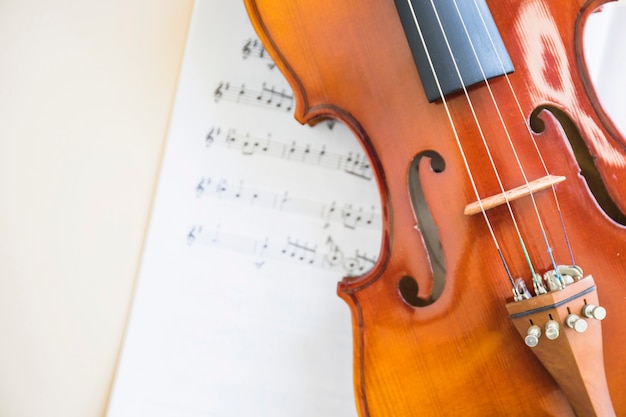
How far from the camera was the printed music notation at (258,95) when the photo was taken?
1.17 meters

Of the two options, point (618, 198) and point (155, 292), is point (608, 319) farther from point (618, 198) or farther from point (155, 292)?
point (155, 292)

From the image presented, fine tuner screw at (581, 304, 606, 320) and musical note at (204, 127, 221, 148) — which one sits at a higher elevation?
musical note at (204, 127, 221, 148)

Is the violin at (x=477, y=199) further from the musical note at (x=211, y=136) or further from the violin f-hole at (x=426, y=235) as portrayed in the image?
the musical note at (x=211, y=136)

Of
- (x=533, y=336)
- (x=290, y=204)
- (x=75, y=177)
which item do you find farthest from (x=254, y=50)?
(x=533, y=336)

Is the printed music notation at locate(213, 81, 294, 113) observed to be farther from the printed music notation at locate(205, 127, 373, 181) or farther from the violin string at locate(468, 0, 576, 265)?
the violin string at locate(468, 0, 576, 265)

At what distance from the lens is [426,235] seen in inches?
33.3

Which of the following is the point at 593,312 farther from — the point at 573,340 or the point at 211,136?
the point at 211,136

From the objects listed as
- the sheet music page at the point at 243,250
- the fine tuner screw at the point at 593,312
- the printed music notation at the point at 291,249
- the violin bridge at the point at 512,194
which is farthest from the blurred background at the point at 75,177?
the fine tuner screw at the point at 593,312

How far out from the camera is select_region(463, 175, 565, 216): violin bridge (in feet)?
2.65

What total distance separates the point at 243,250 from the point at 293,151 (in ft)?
0.81

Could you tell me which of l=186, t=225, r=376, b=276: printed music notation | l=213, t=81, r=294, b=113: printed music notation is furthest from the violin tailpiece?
l=213, t=81, r=294, b=113: printed music notation

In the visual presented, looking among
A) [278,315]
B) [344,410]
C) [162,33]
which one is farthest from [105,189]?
[344,410]

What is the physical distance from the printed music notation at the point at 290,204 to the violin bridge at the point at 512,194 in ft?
1.06

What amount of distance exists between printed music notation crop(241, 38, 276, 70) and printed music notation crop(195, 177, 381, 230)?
0.29 meters
